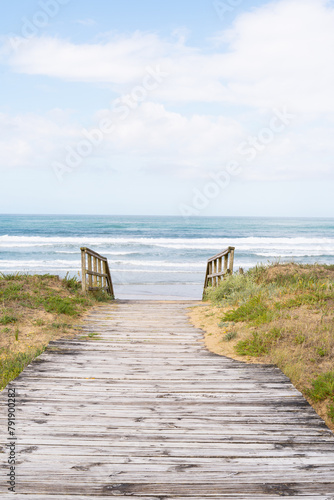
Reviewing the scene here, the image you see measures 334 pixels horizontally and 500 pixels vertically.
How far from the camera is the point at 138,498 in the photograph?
2434 millimetres

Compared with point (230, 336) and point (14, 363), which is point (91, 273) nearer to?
point (230, 336)

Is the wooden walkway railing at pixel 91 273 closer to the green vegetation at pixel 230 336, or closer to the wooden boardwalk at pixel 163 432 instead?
the green vegetation at pixel 230 336

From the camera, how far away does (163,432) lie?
3.19 metres

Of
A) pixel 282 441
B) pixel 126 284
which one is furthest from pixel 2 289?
pixel 126 284

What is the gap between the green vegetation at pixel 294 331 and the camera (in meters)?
4.67

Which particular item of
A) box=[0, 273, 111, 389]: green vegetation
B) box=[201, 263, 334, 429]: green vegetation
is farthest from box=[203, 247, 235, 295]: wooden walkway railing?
box=[0, 273, 111, 389]: green vegetation

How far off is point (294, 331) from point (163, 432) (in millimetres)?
3355

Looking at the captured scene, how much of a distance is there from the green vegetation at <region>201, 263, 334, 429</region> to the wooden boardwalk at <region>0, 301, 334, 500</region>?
45cm

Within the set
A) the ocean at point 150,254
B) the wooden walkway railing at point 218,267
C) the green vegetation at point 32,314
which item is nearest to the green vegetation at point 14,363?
the green vegetation at point 32,314

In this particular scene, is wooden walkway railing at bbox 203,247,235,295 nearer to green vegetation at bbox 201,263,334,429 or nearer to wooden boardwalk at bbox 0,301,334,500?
green vegetation at bbox 201,263,334,429

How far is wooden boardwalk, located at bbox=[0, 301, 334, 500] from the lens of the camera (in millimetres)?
2555

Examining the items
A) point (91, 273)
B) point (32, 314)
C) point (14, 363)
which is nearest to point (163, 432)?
point (14, 363)

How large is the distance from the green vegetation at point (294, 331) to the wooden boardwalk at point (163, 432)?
45 cm

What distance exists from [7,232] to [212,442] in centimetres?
5160
